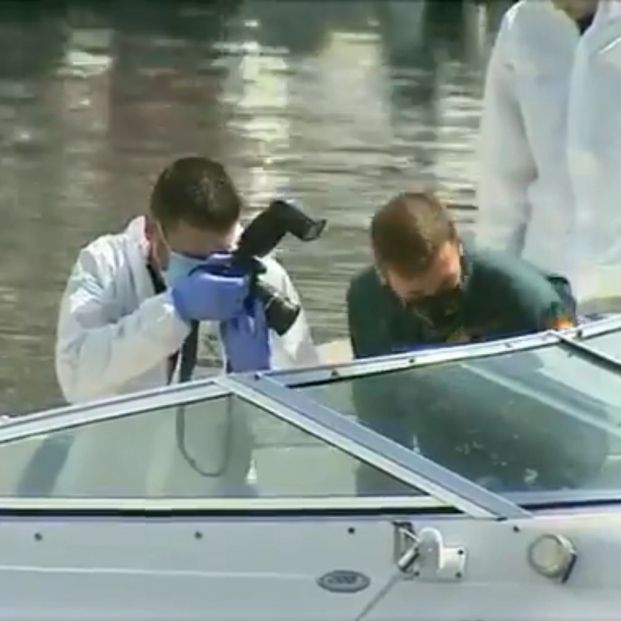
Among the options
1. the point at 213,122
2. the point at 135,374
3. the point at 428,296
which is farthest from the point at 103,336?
the point at 213,122

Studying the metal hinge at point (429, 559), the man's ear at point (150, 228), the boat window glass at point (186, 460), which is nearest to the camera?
the metal hinge at point (429, 559)

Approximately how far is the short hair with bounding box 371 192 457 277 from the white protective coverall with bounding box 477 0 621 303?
4.04ft

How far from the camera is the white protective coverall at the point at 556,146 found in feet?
17.8

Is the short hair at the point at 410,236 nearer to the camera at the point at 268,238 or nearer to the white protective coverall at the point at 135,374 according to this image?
the camera at the point at 268,238

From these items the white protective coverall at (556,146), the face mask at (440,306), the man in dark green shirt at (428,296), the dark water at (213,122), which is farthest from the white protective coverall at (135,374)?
the dark water at (213,122)

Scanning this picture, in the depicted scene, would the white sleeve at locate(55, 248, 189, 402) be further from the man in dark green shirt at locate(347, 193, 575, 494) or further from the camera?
the man in dark green shirt at locate(347, 193, 575, 494)

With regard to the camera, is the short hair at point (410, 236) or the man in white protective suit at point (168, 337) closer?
the man in white protective suit at point (168, 337)

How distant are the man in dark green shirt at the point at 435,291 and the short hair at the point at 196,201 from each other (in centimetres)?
35

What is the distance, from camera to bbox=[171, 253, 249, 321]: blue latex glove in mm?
4121

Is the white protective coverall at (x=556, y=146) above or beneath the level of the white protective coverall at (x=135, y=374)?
above

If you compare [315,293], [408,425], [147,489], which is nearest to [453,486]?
[408,425]

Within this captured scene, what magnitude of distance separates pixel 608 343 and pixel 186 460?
101cm

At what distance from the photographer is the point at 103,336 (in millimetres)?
4410

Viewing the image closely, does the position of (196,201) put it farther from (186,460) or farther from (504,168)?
(504,168)
